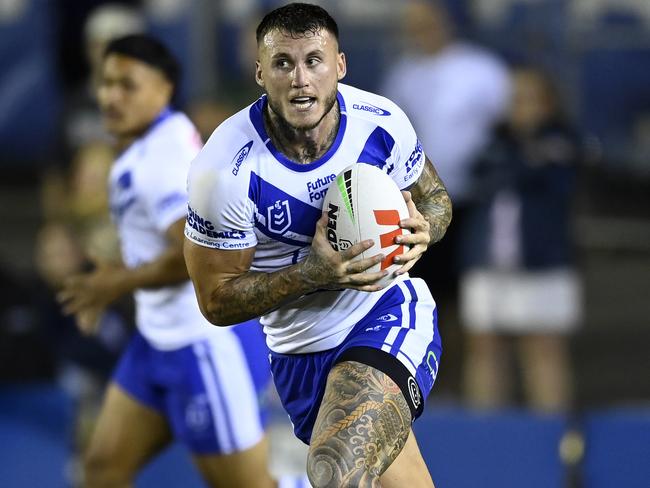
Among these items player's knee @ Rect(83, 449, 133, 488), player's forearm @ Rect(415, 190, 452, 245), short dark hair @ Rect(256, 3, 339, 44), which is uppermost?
short dark hair @ Rect(256, 3, 339, 44)

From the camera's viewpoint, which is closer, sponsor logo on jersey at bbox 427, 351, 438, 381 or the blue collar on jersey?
the blue collar on jersey

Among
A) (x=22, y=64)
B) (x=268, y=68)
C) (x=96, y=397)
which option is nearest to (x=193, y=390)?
(x=268, y=68)

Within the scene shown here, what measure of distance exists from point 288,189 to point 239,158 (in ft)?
0.65

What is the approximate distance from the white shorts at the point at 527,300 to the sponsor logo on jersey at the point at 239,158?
4276mm

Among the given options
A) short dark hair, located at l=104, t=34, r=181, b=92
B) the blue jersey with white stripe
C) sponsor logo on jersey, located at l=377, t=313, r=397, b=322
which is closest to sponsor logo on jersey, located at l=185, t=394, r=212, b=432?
the blue jersey with white stripe

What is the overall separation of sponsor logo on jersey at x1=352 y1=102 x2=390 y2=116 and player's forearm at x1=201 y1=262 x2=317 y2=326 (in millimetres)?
694

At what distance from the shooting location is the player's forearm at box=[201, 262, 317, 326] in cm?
430

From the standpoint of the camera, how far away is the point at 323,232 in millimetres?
4273

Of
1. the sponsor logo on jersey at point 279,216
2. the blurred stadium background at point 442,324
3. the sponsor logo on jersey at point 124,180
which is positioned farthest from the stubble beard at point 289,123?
the blurred stadium background at point 442,324

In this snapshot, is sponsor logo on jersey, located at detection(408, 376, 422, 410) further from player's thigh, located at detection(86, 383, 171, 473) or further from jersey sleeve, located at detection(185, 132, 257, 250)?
player's thigh, located at detection(86, 383, 171, 473)

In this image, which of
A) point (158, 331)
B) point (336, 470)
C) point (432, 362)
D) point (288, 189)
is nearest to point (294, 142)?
point (288, 189)

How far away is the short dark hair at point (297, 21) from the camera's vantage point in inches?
170

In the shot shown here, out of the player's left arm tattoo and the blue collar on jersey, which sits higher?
the blue collar on jersey

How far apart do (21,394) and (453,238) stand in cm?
315
